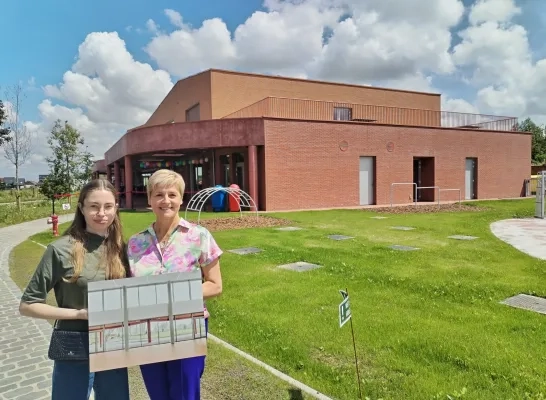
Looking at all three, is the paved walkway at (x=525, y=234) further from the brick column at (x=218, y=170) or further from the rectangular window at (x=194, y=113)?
the rectangular window at (x=194, y=113)

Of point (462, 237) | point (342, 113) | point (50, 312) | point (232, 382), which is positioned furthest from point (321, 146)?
point (50, 312)

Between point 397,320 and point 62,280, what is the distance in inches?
148

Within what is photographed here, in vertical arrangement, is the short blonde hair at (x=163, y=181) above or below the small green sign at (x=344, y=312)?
above

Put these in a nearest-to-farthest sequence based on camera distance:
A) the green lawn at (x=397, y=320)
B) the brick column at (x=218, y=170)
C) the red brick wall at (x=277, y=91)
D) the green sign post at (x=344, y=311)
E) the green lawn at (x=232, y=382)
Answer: the green sign post at (x=344, y=311), the green lawn at (x=232, y=382), the green lawn at (x=397, y=320), the brick column at (x=218, y=170), the red brick wall at (x=277, y=91)

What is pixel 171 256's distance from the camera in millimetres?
2346

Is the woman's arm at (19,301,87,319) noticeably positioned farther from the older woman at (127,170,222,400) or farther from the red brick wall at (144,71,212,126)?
the red brick wall at (144,71,212,126)

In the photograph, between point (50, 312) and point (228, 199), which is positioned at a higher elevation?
point (50, 312)

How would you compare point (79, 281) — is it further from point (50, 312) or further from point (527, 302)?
point (527, 302)

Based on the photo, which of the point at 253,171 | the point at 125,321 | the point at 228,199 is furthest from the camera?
the point at 228,199

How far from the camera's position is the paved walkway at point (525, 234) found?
30.4 feet

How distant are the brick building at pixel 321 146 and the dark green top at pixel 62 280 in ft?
62.9

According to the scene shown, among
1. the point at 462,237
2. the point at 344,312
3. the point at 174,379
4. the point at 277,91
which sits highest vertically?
the point at 277,91

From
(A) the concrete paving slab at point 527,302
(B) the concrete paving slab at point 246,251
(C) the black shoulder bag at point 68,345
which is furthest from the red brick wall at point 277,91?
(C) the black shoulder bag at point 68,345

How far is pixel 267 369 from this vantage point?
3670mm
